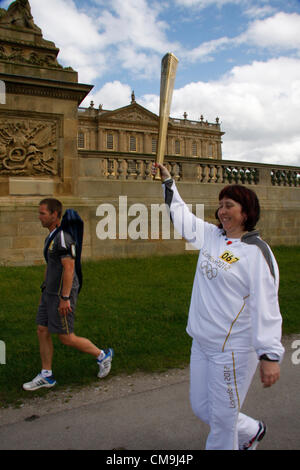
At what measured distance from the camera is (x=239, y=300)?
2201mm

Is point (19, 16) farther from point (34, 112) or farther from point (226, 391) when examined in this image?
point (226, 391)

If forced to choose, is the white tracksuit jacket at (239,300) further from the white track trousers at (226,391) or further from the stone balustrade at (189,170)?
the stone balustrade at (189,170)

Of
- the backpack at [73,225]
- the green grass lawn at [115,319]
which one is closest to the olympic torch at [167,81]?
the backpack at [73,225]

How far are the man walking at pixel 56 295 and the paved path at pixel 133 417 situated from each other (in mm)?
322

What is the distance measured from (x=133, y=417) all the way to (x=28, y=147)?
859cm

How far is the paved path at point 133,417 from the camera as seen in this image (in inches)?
110

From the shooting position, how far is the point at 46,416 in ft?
10.5

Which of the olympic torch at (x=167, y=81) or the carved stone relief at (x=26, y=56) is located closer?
the olympic torch at (x=167, y=81)

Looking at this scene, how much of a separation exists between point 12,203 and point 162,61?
817 centimetres

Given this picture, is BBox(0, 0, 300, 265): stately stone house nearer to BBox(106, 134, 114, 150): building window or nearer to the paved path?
the paved path

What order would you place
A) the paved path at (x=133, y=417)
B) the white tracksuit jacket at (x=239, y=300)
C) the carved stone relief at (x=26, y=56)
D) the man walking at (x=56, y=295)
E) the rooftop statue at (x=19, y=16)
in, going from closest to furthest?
1. the white tracksuit jacket at (x=239, y=300)
2. the paved path at (x=133, y=417)
3. the man walking at (x=56, y=295)
4. the carved stone relief at (x=26, y=56)
5. the rooftop statue at (x=19, y=16)

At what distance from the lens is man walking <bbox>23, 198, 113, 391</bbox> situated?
11.9 ft
